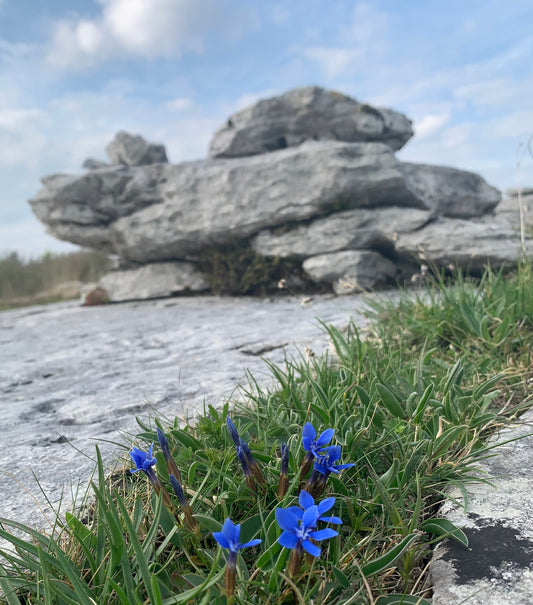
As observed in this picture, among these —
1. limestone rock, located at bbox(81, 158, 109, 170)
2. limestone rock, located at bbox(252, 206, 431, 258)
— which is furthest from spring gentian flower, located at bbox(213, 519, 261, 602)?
limestone rock, located at bbox(81, 158, 109, 170)

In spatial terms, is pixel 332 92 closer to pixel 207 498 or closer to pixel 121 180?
pixel 121 180

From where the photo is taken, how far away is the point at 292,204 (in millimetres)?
7961

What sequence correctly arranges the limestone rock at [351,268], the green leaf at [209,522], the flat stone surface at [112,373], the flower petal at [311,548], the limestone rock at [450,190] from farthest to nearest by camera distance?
the limestone rock at [450,190] < the limestone rock at [351,268] < the flat stone surface at [112,373] < the green leaf at [209,522] < the flower petal at [311,548]

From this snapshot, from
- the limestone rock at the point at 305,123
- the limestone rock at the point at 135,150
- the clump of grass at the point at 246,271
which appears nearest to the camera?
the clump of grass at the point at 246,271

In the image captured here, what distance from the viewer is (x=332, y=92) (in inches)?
347

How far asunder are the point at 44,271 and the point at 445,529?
20.4 meters

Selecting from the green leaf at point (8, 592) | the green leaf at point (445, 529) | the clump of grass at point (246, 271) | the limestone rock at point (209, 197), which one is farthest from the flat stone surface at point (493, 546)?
the limestone rock at point (209, 197)

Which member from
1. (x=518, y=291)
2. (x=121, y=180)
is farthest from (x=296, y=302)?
(x=121, y=180)

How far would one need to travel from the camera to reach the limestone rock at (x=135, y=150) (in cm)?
1047

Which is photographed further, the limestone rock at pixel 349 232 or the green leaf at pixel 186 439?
the limestone rock at pixel 349 232

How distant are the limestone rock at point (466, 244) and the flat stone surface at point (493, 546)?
4.92 m

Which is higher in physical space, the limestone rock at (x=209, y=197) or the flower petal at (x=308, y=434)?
the limestone rock at (x=209, y=197)

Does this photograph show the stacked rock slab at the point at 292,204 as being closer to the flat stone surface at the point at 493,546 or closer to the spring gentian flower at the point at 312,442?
the flat stone surface at the point at 493,546

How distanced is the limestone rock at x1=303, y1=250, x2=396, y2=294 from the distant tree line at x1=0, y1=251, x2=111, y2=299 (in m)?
13.4
